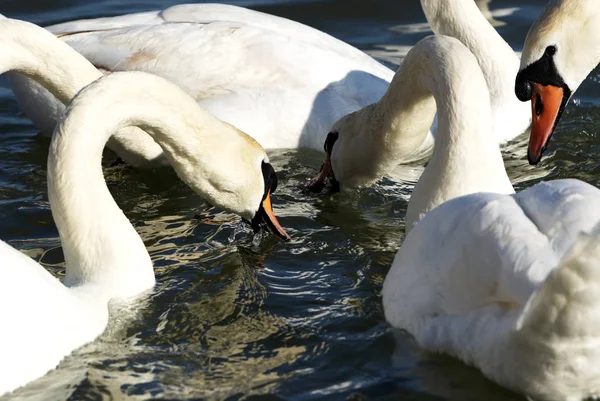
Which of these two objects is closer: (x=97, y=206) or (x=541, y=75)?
(x=97, y=206)

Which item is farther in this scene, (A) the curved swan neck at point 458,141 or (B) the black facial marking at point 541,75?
(B) the black facial marking at point 541,75

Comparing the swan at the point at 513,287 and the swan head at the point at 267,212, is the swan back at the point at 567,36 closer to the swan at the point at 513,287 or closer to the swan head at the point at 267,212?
the swan head at the point at 267,212

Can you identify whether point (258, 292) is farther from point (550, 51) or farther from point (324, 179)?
point (550, 51)

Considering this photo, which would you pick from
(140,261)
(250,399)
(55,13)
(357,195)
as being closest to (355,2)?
(55,13)

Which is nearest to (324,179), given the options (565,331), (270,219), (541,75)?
(270,219)

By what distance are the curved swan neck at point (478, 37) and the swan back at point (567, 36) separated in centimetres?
141

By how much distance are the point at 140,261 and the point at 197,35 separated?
2.77 meters

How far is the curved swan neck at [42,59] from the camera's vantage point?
6.88 m

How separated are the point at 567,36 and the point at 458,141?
145 centimetres

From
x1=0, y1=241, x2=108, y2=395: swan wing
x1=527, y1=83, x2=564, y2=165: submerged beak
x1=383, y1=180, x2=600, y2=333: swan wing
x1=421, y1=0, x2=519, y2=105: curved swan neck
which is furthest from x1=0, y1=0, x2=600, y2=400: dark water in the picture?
x1=527, y1=83, x2=564, y2=165: submerged beak

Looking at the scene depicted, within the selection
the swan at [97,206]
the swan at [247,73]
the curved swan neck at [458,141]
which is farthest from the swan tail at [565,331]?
the swan at [247,73]

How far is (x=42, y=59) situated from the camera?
23.4 ft

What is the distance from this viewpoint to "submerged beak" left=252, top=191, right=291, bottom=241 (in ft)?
23.1

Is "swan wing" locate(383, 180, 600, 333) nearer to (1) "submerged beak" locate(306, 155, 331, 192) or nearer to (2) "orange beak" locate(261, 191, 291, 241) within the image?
(2) "orange beak" locate(261, 191, 291, 241)
